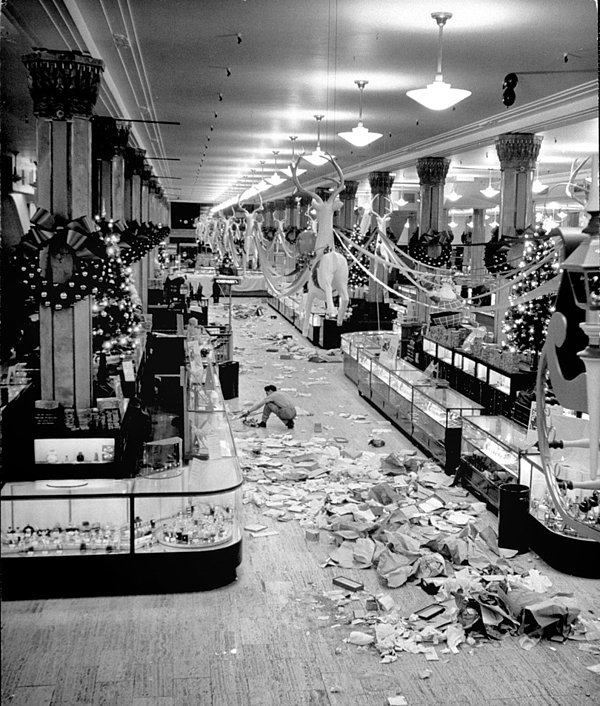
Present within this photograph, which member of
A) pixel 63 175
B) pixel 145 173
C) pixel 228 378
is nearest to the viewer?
pixel 63 175

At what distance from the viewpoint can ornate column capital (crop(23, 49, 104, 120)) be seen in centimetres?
932

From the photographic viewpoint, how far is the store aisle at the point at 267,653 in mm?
6215

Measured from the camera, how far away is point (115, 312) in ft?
44.5

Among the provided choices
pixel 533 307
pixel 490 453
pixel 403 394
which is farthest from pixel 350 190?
pixel 490 453

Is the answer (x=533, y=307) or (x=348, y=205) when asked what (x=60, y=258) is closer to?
(x=533, y=307)

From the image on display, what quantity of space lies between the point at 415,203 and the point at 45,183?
1189 inches

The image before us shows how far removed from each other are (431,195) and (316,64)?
10075 millimetres

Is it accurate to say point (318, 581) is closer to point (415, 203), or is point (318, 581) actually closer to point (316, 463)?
point (316, 463)

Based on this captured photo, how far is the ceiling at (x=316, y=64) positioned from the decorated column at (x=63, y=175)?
350 millimetres

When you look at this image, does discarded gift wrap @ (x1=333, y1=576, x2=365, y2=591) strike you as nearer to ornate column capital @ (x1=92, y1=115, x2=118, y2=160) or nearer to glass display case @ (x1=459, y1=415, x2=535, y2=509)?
glass display case @ (x1=459, y1=415, x2=535, y2=509)

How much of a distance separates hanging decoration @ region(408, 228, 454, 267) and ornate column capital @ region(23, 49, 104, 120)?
38.5ft

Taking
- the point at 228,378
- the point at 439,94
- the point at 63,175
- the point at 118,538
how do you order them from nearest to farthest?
the point at 118,538 → the point at 439,94 → the point at 63,175 → the point at 228,378

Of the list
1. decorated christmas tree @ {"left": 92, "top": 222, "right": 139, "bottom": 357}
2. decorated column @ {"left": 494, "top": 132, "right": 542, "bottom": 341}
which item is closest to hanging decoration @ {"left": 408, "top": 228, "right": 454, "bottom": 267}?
Answer: decorated column @ {"left": 494, "top": 132, "right": 542, "bottom": 341}

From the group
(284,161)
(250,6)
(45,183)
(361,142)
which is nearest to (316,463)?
(361,142)
